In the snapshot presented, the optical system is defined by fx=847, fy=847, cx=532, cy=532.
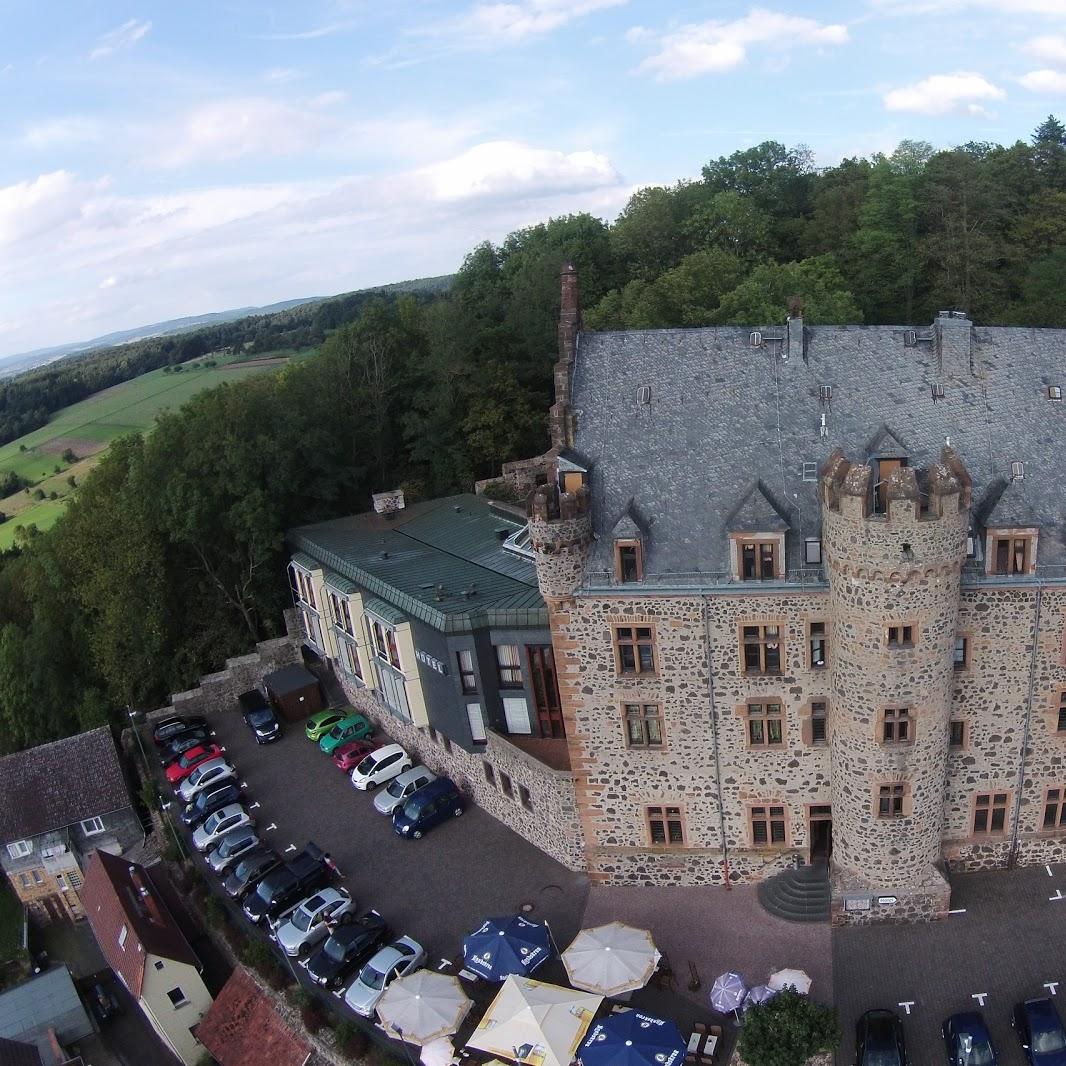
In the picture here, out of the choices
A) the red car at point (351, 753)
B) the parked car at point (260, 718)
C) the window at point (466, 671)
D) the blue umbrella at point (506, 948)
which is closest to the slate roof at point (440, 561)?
the window at point (466, 671)

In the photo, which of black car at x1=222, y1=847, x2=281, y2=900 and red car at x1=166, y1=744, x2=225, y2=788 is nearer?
black car at x1=222, y1=847, x2=281, y2=900

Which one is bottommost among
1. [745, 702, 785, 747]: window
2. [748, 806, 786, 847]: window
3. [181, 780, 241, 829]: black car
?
[181, 780, 241, 829]: black car

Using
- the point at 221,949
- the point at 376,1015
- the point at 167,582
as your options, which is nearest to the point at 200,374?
the point at 167,582

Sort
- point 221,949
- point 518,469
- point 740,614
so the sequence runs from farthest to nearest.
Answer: point 518,469 → point 221,949 → point 740,614

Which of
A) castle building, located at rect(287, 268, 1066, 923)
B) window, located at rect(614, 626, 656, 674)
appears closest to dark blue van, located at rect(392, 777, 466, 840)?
castle building, located at rect(287, 268, 1066, 923)

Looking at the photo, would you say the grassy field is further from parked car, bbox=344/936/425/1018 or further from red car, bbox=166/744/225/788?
parked car, bbox=344/936/425/1018

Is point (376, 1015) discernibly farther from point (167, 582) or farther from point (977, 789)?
point (167, 582)

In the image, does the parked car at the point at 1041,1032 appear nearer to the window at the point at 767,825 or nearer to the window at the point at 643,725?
the window at the point at 767,825
